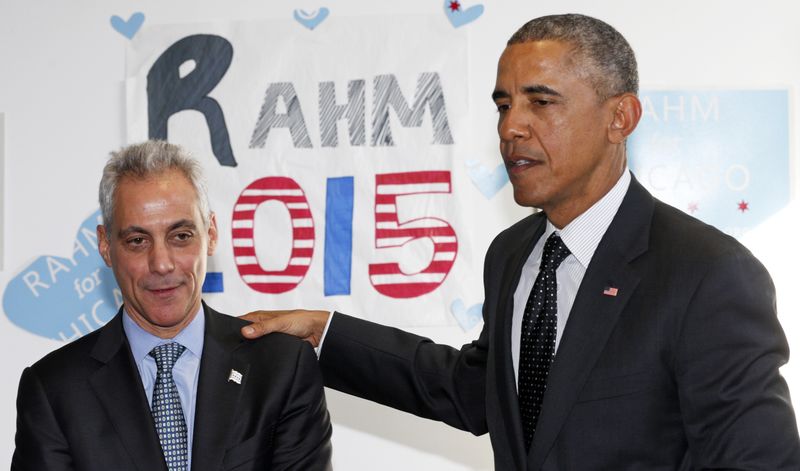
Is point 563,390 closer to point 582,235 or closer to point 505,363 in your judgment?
point 505,363

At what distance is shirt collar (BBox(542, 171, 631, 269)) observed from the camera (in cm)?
179

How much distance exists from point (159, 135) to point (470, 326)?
1241mm

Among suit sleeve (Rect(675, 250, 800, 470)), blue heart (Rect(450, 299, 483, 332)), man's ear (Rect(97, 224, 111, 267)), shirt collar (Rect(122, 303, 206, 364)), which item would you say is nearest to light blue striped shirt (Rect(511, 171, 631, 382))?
suit sleeve (Rect(675, 250, 800, 470))

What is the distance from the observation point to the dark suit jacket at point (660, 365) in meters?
1.51

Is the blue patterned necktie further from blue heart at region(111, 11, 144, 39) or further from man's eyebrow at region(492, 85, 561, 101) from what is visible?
blue heart at region(111, 11, 144, 39)

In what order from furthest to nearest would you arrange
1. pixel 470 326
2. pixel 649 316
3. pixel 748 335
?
pixel 470 326, pixel 649 316, pixel 748 335

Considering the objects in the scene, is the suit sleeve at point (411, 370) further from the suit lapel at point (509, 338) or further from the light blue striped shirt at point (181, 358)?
the light blue striped shirt at point (181, 358)

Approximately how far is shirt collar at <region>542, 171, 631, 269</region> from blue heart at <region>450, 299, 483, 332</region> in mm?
1288

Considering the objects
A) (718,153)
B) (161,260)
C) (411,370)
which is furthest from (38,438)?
(718,153)

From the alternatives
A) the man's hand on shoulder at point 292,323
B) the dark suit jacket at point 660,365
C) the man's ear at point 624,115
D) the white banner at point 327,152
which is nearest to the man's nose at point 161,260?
the man's hand on shoulder at point 292,323

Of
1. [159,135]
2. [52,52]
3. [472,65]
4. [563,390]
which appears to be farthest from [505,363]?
[52,52]

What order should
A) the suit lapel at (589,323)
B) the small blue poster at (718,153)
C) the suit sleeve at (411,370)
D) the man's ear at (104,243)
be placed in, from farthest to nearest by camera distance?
1. the small blue poster at (718,153)
2. the suit sleeve at (411,370)
3. the man's ear at (104,243)
4. the suit lapel at (589,323)

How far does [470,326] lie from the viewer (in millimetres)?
3082

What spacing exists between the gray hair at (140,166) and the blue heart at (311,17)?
54.4 inches
